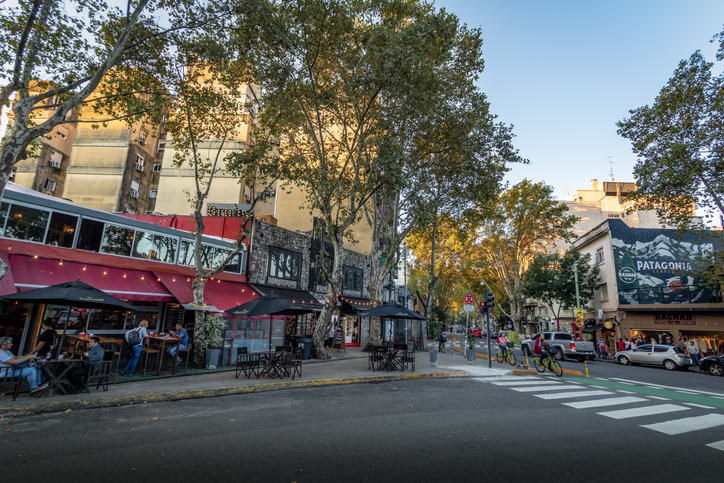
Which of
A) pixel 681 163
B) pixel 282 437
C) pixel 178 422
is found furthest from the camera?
pixel 681 163

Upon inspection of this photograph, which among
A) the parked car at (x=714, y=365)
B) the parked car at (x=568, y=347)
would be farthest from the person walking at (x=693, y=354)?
the parked car at (x=568, y=347)

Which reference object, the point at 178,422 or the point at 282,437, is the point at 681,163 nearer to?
the point at 282,437

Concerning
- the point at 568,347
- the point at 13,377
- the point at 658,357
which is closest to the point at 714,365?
the point at 658,357

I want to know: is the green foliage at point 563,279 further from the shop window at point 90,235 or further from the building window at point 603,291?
the shop window at point 90,235

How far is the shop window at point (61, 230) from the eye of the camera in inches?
499

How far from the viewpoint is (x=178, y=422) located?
650 cm

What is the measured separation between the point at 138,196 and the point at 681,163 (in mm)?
37756

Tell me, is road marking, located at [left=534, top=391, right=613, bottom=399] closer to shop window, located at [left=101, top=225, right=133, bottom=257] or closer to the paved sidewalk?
the paved sidewalk

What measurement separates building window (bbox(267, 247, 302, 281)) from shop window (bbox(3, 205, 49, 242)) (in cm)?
1015

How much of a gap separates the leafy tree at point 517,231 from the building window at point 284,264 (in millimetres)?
16529

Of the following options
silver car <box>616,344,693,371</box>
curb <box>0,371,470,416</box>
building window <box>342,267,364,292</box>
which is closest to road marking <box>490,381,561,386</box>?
curb <box>0,371,470,416</box>

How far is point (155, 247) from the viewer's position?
1597 centimetres

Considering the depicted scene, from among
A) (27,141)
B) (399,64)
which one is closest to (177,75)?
(27,141)

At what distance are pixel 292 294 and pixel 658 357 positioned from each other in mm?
22150
